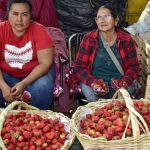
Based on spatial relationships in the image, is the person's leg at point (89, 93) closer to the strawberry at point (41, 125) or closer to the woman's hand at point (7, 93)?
the woman's hand at point (7, 93)

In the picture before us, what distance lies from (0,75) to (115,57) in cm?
105

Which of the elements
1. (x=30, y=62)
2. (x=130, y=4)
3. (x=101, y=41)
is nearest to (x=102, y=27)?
(x=101, y=41)

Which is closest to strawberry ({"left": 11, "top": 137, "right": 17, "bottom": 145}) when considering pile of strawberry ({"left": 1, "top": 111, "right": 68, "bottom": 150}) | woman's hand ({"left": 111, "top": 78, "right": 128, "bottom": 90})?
pile of strawberry ({"left": 1, "top": 111, "right": 68, "bottom": 150})

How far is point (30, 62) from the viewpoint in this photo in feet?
12.9

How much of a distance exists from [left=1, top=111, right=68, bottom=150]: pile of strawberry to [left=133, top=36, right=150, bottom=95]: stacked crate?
1.46m

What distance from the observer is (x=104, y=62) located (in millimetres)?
3969

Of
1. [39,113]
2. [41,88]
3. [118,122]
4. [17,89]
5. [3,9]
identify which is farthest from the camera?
[3,9]

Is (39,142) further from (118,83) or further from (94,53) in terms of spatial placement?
(94,53)

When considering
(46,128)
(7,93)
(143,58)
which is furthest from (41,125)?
(143,58)

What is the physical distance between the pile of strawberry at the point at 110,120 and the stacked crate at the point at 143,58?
124 centimetres

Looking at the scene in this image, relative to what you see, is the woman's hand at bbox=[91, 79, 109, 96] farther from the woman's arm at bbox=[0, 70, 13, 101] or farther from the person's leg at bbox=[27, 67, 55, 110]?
the woman's arm at bbox=[0, 70, 13, 101]

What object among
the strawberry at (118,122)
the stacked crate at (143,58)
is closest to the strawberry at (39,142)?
the strawberry at (118,122)

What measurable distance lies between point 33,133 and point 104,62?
4.08 feet

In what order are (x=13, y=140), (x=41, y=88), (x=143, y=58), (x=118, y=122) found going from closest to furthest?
(x=118, y=122), (x=13, y=140), (x=41, y=88), (x=143, y=58)
